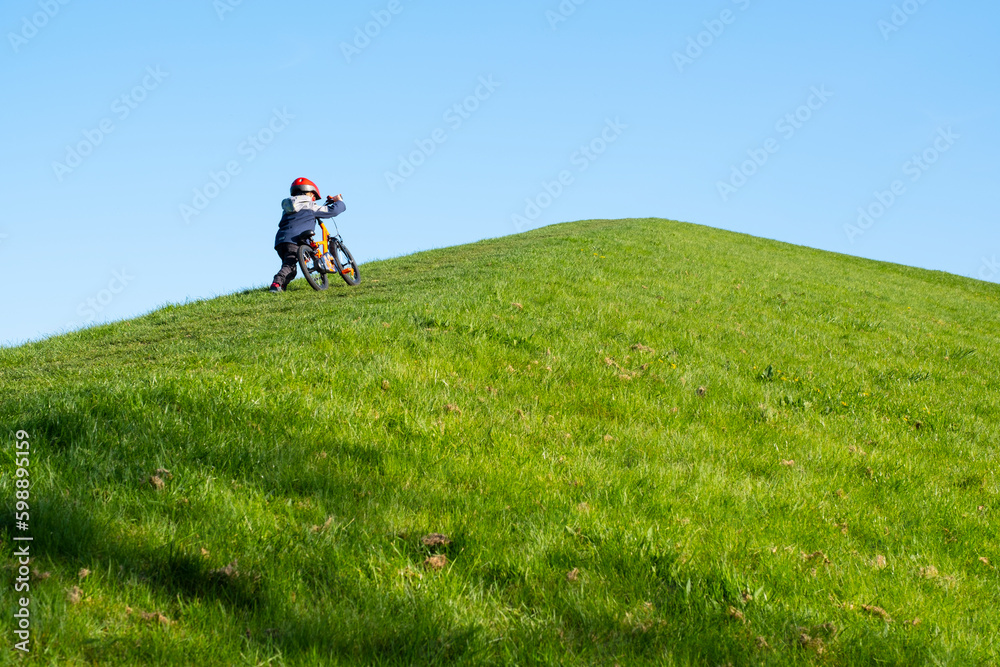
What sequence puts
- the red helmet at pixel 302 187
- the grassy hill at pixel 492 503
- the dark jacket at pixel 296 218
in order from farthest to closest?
the red helmet at pixel 302 187, the dark jacket at pixel 296 218, the grassy hill at pixel 492 503

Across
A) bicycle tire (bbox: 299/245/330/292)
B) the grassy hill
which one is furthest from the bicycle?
the grassy hill

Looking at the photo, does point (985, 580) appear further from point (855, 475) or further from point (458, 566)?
point (458, 566)

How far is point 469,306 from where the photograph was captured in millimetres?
11234

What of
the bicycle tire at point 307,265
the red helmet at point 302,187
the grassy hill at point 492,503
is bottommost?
the grassy hill at point 492,503

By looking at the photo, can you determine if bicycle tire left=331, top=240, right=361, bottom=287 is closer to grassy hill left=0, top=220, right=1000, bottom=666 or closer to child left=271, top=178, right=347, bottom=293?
child left=271, top=178, right=347, bottom=293

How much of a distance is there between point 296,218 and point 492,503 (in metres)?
12.3

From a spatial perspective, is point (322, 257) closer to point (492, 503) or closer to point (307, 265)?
point (307, 265)

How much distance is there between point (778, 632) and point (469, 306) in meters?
7.86

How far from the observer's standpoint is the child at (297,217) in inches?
621

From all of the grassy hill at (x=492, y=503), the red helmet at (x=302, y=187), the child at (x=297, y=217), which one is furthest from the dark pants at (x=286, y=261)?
the grassy hill at (x=492, y=503)

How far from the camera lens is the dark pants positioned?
1603 centimetres

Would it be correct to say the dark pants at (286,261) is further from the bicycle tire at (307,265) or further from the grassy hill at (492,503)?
the grassy hill at (492,503)

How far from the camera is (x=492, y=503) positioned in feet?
16.6

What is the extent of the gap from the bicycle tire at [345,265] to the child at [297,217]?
0.94 meters
